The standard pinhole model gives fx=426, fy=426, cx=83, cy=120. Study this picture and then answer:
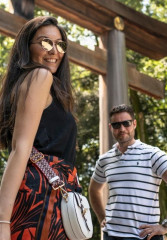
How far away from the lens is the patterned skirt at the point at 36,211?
147cm

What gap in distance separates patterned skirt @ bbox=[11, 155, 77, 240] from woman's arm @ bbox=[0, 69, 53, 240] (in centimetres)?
8

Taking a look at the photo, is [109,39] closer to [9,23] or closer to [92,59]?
[92,59]

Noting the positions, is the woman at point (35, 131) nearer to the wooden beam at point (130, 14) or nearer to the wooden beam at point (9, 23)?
the wooden beam at point (9, 23)

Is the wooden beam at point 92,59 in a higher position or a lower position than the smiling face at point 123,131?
higher

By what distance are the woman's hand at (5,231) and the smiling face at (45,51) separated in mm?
706

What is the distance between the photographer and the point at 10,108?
1.66 meters

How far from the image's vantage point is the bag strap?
4.99ft

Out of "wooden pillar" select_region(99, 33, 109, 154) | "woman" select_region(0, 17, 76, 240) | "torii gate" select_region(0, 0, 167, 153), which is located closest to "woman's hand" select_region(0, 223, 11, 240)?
"woman" select_region(0, 17, 76, 240)

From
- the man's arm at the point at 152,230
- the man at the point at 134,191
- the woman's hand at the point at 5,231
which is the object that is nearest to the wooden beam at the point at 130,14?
the man at the point at 134,191

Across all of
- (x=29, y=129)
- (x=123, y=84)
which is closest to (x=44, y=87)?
(x=29, y=129)

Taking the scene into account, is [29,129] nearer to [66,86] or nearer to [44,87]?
[44,87]

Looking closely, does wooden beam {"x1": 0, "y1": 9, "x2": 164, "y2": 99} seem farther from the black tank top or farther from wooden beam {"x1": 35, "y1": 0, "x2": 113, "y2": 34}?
the black tank top

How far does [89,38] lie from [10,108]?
45.6ft

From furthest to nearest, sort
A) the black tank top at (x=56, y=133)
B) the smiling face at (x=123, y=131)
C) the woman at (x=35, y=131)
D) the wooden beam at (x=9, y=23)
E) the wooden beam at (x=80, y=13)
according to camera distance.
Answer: the wooden beam at (x=80, y=13) < the wooden beam at (x=9, y=23) < the smiling face at (x=123, y=131) < the black tank top at (x=56, y=133) < the woman at (x=35, y=131)
